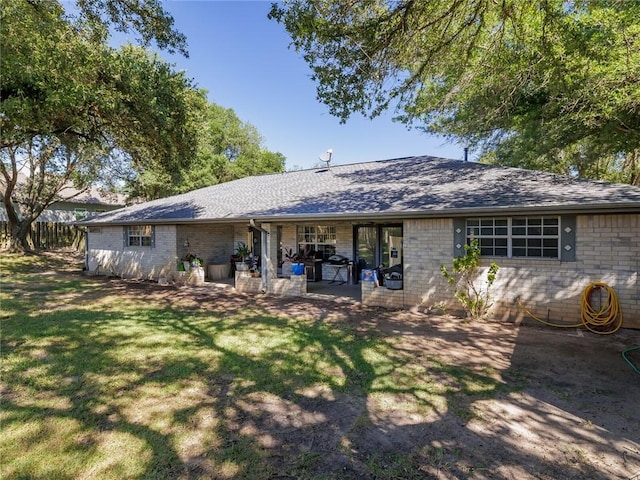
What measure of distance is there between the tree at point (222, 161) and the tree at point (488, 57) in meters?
19.4

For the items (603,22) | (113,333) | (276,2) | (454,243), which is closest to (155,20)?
(276,2)

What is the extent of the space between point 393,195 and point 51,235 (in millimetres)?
23287

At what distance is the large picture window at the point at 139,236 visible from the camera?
13.7m

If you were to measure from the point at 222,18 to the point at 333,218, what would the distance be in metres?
6.36

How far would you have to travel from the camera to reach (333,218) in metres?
9.34

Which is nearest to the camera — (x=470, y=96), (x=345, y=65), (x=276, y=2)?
(x=276, y=2)

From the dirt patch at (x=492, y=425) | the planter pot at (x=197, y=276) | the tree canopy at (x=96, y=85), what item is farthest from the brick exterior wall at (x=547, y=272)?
the planter pot at (x=197, y=276)

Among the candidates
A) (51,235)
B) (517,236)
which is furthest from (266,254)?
(51,235)

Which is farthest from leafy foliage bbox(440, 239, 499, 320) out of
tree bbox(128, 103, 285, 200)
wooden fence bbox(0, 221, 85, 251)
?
wooden fence bbox(0, 221, 85, 251)

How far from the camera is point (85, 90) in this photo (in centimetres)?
735

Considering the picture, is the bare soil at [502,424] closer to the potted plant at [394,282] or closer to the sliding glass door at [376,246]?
the potted plant at [394,282]

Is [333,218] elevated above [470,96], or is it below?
below

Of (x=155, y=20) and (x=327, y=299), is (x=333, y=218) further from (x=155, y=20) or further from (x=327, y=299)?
(x=155, y=20)

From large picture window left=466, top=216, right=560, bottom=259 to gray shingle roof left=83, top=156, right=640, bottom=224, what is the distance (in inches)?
20.6
